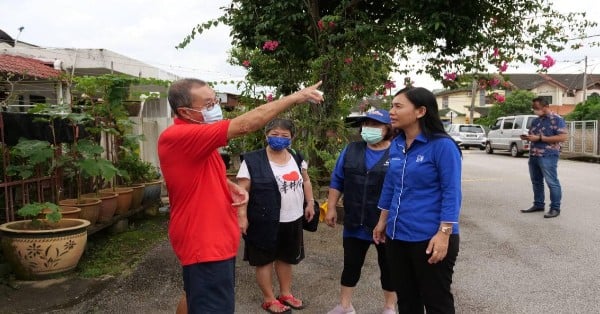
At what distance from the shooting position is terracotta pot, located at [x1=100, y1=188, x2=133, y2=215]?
6897 mm

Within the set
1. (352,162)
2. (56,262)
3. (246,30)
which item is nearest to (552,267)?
(352,162)

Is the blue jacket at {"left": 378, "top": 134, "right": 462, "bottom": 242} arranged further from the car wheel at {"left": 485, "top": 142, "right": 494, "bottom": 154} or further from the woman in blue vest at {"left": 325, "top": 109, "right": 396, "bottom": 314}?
the car wheel at {"left": 485, "top": 142, "right": 494, "bottom": 154}

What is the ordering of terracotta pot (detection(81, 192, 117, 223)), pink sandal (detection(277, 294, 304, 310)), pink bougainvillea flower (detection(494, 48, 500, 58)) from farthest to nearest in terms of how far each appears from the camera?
1. pink bougainvillea flower (detection(494, 48, 500, 58))
2. terracotta pot (detection(81, 192, 117, 223))
3. pink sandal (detection(277, 294, 304, 310))

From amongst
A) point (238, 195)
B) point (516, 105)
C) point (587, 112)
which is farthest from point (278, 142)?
point (516, 105)

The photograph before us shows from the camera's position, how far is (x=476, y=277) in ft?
16.2

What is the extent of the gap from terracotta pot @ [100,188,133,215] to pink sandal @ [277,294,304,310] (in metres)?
3.53

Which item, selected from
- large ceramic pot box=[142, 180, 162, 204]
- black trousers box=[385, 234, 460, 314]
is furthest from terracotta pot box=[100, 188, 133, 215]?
black trousers box=[385, 234, 460, 314]

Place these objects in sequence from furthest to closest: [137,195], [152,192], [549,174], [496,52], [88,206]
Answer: [496,52]
[152,192]
[549,174]
[137,195]
[88,206]

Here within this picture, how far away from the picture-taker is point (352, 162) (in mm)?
3955

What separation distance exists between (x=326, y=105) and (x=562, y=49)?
4442mm

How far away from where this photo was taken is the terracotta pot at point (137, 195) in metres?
7.38

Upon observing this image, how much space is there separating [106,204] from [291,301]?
3.31 meters

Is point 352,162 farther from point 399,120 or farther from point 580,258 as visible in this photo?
point 580,258

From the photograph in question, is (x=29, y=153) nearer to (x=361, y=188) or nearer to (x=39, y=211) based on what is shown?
(x=39, y=211)
